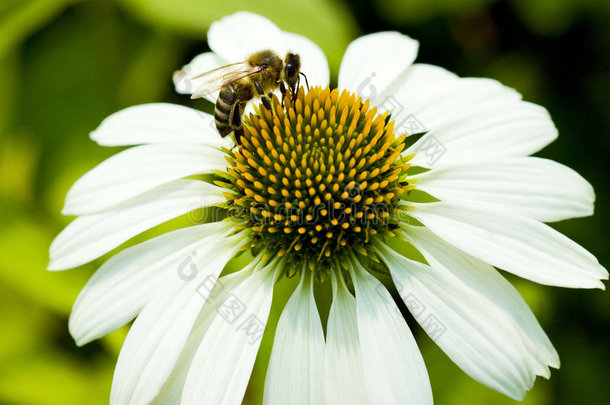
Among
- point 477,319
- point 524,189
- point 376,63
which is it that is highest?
point 376,63

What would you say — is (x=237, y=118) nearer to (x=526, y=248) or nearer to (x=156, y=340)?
(x=156, y=340)

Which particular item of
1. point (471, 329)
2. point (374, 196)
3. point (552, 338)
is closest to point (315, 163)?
point (374, 196)

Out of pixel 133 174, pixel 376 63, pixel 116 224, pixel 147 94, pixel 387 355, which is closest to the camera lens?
pixel 387 355

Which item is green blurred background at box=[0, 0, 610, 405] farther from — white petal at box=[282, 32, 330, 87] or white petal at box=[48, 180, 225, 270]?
white petal at box=[48, 180, 225, 270]

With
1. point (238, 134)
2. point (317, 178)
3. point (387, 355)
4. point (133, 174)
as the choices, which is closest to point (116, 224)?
point (133, 174)

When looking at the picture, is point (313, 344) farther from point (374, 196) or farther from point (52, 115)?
point (52, 115)

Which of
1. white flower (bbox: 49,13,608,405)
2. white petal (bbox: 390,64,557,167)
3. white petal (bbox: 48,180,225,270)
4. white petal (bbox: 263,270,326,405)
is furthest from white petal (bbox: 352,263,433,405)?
white petal (bbox: 48,180,225,270)

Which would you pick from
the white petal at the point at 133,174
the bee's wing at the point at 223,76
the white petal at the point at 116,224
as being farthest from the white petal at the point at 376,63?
the white petal at the point at 116,224
